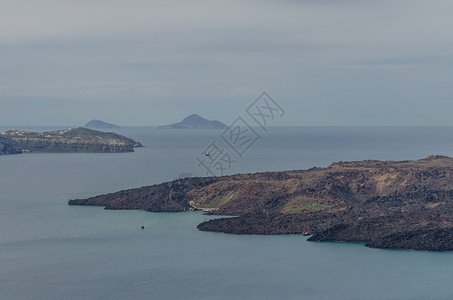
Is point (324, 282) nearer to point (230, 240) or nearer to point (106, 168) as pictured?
point (230, 240)

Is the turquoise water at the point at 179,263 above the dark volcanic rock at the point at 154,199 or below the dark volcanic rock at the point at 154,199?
below

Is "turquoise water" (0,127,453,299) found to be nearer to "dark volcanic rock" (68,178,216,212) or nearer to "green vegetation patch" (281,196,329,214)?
"dark volcanic rock" (68,178,216,212)

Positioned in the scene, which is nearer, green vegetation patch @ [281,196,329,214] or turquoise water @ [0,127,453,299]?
turquoise water @ [0,127,453,299]

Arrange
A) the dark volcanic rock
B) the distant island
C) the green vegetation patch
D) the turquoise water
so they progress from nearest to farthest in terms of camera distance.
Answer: the turquoise water
the distant island
the green vegetation patch
the dark volcanic rock

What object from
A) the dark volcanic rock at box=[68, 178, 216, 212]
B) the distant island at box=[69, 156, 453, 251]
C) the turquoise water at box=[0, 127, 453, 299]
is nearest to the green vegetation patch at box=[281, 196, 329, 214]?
the distant island at box=[69, 156, 453, 251]

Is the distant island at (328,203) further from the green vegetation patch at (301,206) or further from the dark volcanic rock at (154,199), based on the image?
the green vegetation patch at (301,206)

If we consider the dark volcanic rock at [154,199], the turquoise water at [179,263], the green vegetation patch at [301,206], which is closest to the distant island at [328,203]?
the dark volcanic rock at [154,199]
